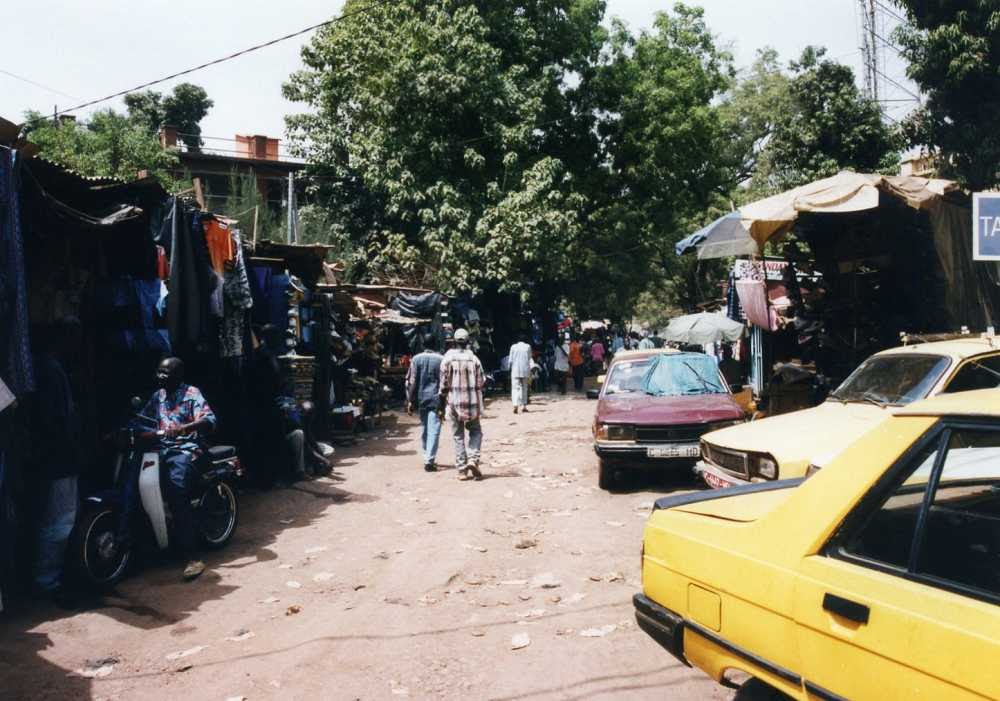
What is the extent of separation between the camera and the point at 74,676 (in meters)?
4.87

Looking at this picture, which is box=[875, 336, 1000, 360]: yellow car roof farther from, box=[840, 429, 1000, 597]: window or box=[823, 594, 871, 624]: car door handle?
box=[823, 594, 871, 624]: car door handle

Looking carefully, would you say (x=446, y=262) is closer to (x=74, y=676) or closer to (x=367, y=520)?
(x=367, y=520)

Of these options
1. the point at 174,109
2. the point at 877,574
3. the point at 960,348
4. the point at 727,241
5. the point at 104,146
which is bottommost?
the point at 877,574

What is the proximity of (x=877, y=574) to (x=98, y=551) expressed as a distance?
5.95 metres

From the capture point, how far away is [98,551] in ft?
20.6

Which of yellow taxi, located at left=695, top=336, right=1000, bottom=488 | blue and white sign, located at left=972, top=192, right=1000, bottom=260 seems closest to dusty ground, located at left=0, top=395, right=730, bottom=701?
yellow taxi, located at left=695, top=336, right=1000, bottom=488

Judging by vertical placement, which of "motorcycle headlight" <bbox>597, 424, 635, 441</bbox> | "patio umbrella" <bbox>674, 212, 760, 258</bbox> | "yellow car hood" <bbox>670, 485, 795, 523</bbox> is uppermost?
"patio umbrella" <bbox>674, 212, 760, 258</bbox>

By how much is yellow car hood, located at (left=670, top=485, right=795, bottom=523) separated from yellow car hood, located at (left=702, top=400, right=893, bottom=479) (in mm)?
2485

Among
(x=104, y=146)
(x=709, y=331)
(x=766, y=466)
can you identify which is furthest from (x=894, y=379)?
(x=104, y=146)

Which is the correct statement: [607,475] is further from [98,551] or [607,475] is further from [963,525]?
[963,525]

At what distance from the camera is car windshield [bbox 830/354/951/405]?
6836mm

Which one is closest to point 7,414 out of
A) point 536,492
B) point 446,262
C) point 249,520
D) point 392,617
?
point 392,617

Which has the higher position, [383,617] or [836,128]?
[836,128]

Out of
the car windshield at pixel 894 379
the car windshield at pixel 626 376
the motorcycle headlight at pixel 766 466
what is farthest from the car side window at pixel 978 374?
the car windshield at pixel 626 376
